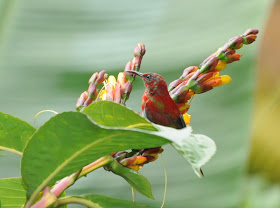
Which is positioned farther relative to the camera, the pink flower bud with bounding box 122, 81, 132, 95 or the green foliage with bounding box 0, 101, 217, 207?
the pink flower bud with bounding box 122, 81, 132, 95

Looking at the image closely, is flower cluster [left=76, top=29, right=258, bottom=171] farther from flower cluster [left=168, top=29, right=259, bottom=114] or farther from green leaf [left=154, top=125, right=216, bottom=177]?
green leaf [left=154, top=125, right=216, bottom=177]

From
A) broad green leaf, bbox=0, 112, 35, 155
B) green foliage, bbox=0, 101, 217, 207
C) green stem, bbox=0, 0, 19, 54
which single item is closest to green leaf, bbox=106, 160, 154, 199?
green foliage, bbox=0, 101, 217, 207

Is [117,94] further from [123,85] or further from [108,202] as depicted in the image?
[108,202]

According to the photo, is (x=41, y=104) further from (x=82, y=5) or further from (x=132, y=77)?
(x=132, y=77)

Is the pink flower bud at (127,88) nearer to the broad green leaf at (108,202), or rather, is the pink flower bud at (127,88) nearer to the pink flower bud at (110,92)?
the pink flower bud at (110,92)

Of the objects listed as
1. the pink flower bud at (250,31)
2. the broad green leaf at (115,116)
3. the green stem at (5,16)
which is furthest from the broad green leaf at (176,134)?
the green stem at (5,16)

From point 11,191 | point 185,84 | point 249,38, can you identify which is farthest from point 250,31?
point 11,191
